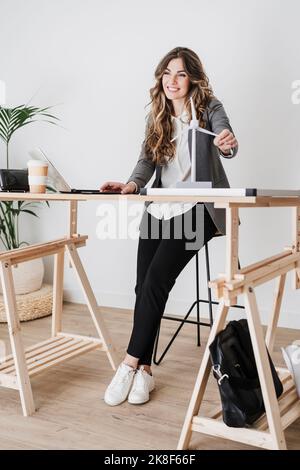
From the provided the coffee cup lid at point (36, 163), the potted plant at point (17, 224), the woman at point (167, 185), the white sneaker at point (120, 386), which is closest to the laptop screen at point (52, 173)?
the coffee cup lid at point (36, 163)

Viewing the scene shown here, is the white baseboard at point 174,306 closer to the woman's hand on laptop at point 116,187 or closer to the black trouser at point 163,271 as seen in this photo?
the black trouser at point 163,271

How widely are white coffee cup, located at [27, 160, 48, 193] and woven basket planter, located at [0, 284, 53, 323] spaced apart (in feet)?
4.42

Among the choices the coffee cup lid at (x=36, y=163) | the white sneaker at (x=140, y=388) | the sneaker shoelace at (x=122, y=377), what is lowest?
the white sneaker at (x=140, y=388)

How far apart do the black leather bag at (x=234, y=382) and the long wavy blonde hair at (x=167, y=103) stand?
2.81 feet

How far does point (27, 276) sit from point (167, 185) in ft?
4.51

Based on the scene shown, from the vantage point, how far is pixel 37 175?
5.84 feet

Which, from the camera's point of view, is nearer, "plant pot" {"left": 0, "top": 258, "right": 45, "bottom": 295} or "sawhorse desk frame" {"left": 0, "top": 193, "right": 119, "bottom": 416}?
"sawhorse desk frame" {"left": 0, "top": 193, "right": 119, "bottom": 416}

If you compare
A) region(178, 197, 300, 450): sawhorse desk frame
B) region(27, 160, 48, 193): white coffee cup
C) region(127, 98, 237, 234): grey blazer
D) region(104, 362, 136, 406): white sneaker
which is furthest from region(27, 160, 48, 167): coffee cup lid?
region(104, 362, 136, 406): white sneaker

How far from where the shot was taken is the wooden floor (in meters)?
1.64

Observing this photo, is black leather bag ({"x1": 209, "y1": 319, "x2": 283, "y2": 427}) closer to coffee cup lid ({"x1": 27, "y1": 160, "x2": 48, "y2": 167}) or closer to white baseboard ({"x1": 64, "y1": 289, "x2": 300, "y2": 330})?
coffee cup lid ({"x1": 27, "y1": 160, "x2": 48, "y2": 167})

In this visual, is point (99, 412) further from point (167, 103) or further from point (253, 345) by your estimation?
point (167, 103)

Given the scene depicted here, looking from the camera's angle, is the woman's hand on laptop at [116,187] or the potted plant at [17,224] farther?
the potted plant at [17,224]

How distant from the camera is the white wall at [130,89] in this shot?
2721 millimetres
